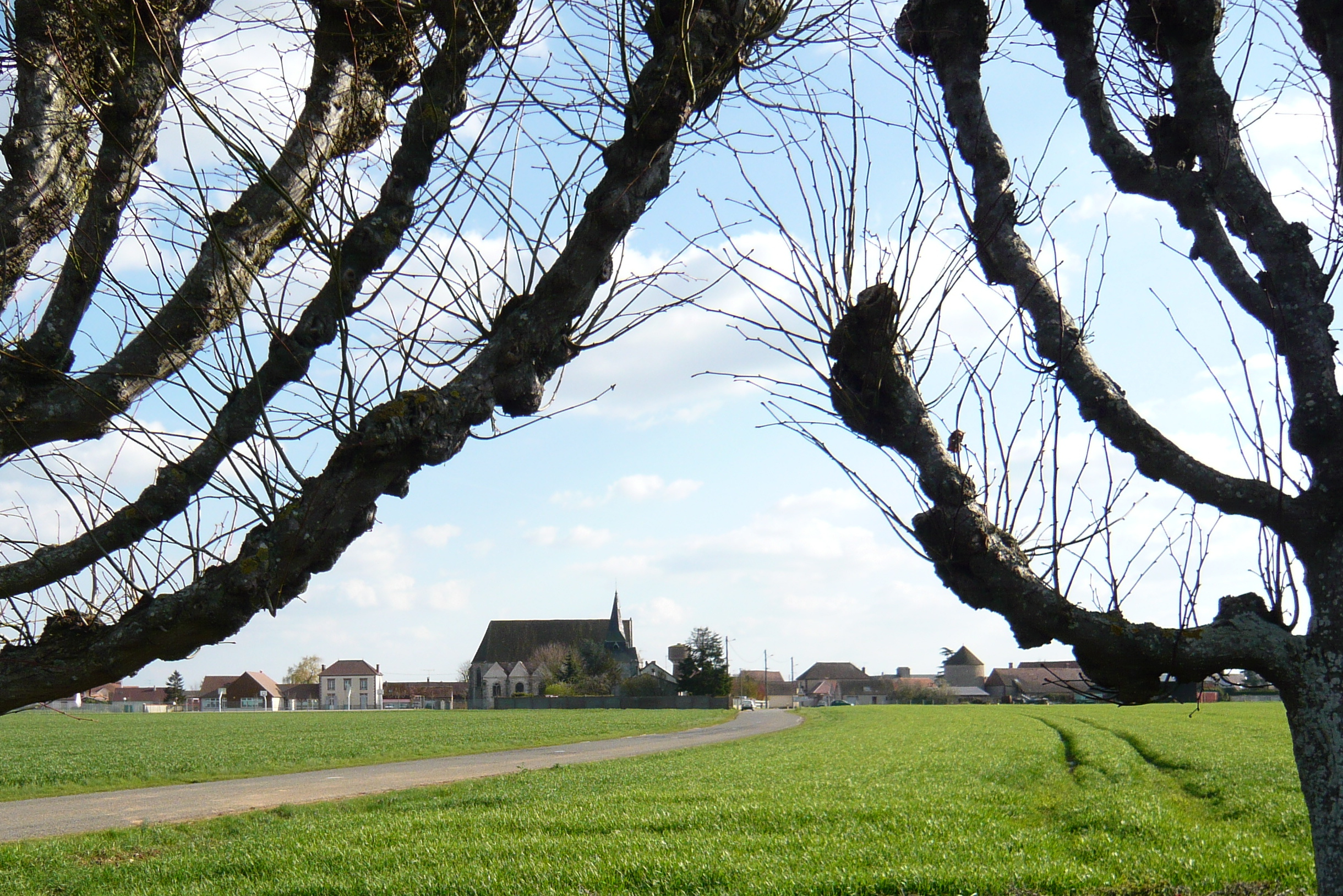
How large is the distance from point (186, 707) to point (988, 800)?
5388 inches

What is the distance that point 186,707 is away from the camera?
127 metres

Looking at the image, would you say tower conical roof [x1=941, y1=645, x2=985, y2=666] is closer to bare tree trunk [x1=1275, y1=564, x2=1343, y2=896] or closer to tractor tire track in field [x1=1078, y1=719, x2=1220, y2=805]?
tractor tire track in field [x1=1078, y1=719, x2=1220, y2=805]

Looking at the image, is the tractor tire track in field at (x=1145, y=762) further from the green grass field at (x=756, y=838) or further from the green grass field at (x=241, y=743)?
the green grass field at (x=241, y=743)

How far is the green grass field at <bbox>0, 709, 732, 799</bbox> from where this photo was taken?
20688 millimetres

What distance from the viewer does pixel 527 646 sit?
122938mm

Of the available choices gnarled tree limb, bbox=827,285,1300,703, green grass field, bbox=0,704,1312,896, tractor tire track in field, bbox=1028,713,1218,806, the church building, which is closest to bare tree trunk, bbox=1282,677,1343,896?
gnarled tree limb, bbox=827,285,1300,703

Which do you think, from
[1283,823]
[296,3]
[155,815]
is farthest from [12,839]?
[1283,823]

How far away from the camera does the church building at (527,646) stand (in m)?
114

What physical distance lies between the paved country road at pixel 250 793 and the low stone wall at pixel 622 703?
169 ft

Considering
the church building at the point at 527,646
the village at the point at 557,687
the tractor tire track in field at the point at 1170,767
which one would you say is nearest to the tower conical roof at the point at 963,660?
the village at the point at 557,687

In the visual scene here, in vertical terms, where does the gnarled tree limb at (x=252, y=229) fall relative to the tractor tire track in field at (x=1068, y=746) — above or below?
above

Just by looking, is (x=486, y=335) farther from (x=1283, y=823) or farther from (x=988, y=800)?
(x=988, y=800)

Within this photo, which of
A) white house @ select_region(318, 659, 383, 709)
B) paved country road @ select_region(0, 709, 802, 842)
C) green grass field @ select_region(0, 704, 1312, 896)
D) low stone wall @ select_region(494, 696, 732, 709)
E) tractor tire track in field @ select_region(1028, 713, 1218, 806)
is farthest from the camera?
white house @ select_region(318, 659, 383, 709)

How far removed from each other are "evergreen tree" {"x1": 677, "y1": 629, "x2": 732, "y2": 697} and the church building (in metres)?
32.8
